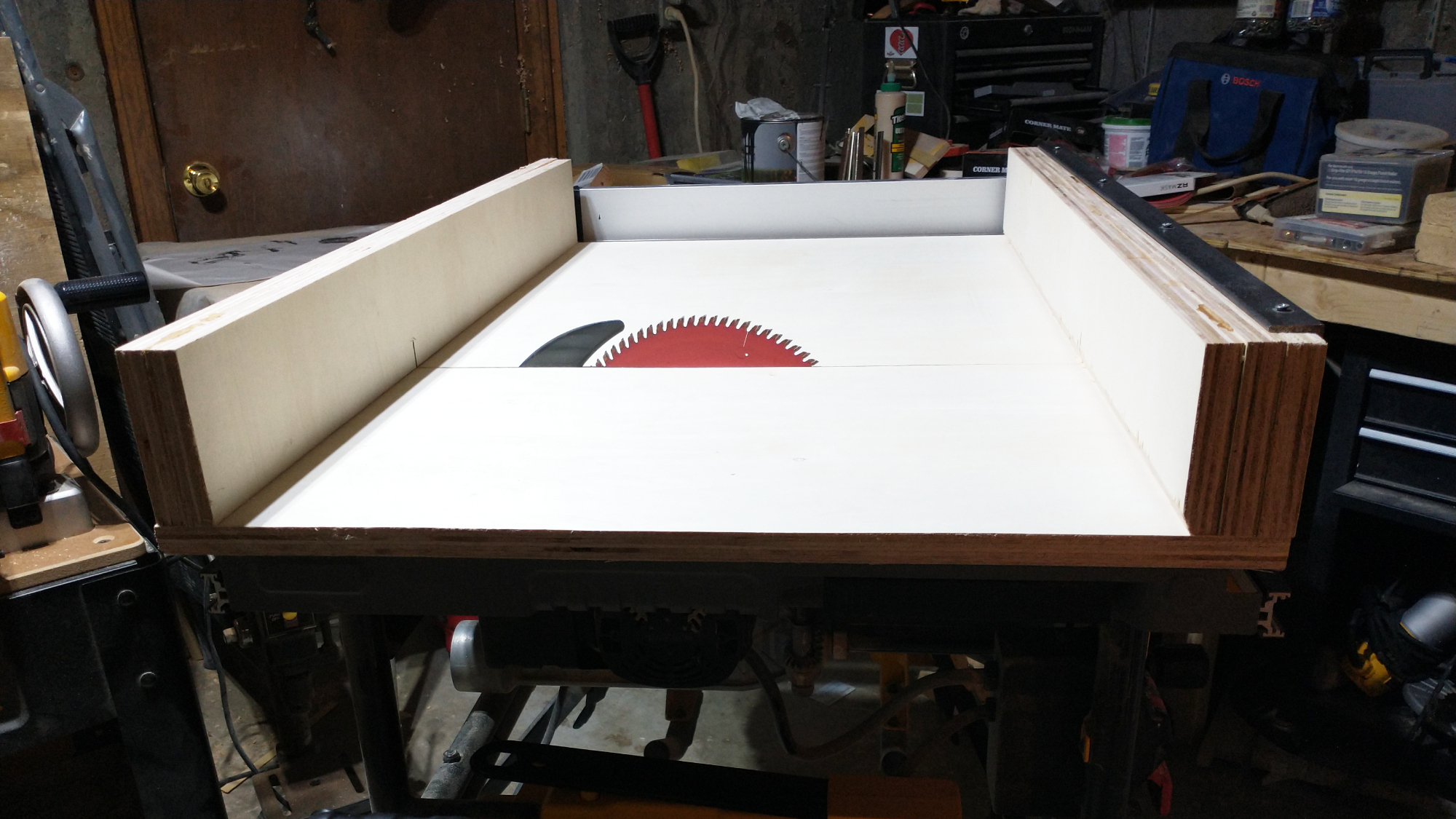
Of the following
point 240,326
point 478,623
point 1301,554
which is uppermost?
point 240,326

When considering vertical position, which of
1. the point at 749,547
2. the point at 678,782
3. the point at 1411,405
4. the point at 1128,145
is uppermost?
the point at 1128,145

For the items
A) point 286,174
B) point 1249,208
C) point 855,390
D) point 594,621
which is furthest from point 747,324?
point 286,174

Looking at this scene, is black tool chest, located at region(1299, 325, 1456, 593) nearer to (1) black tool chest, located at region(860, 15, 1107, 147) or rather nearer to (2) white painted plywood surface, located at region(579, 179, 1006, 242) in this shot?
(2) white painted plywood surface, located at region(579, 179, 1006, 242)

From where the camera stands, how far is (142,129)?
228cm

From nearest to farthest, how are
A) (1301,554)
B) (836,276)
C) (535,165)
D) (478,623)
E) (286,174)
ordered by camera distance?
(478,623)
(836,276)
(535,165)
(1301,554)
(286,174)

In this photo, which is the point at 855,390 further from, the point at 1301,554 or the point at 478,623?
the point at 1301,554

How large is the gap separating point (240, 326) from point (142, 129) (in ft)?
6.88

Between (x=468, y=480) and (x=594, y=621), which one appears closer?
(x=468, y=480)

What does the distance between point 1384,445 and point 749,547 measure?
1389 millimetres

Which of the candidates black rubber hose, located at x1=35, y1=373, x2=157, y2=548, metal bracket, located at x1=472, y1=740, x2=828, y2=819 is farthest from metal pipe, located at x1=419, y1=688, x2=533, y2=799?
black rubber hose, located at x1=35, y1=373, x2=157, y2=548

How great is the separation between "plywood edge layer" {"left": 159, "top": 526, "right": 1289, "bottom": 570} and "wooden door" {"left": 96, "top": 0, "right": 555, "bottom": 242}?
2.17 metres

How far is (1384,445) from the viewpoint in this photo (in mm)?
1477

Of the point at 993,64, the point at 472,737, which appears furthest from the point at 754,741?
the point at 993,64

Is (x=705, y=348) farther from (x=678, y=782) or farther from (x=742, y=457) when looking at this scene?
(x=678, y=782)
